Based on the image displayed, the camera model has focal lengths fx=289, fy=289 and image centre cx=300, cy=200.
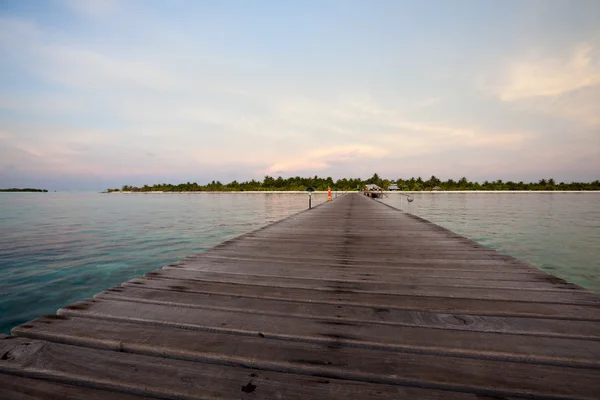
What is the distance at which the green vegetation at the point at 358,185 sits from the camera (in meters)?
98.9

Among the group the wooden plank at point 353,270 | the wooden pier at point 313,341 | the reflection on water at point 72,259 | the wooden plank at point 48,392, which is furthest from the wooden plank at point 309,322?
the reflection on water at point 72,259

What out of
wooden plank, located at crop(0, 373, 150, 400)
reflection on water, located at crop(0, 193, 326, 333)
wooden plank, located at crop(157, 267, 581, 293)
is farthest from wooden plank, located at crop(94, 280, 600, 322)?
reflection on water, located at crop(0, 193, 326, 333)

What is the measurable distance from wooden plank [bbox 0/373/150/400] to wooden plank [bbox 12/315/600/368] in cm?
31

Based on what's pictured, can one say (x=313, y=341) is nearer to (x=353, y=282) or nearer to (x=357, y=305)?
(x=357, y=305)

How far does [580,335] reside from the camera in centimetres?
178

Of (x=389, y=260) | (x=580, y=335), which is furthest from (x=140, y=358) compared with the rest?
(x=389, y=260)

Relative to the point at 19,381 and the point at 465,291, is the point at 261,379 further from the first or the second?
the point at 465,291

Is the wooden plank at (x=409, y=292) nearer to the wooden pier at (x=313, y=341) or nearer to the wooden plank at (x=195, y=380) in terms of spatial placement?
the wooden pier at (x=313, y=341)

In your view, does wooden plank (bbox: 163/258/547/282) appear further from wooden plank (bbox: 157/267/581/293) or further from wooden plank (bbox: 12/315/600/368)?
wooden plank (bbox: 12/315/600/368)

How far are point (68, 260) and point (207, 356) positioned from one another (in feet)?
26.2

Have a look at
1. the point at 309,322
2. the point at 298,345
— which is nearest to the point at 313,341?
the point at 298,345

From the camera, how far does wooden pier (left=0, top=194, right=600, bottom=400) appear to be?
1323 mm

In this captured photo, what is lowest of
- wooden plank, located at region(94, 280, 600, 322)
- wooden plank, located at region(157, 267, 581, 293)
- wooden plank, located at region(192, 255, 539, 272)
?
wooden plank, located at region(192, 255, 539, 272)

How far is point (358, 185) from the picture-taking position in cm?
10312
